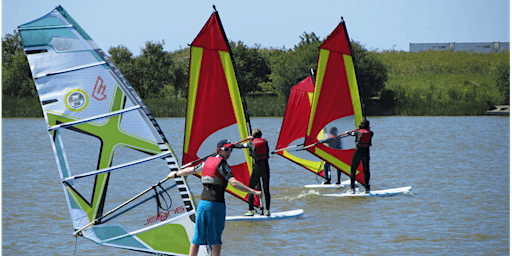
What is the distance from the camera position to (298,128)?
1380cm

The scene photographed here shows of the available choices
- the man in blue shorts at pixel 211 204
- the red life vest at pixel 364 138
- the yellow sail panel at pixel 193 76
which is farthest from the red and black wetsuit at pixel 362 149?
the man in blue shorts at pixel 211 204

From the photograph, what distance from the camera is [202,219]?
19.1 feet

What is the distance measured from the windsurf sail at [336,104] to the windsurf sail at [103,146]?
6.63 meters

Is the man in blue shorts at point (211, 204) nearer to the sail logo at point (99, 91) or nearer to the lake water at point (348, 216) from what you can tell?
the sail logo at point (99, 91)

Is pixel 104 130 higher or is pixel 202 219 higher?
pixel 104 130

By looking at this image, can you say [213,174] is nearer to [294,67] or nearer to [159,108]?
[159,108]

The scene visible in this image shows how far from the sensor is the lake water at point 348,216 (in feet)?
26.2

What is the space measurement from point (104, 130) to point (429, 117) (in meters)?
45.7

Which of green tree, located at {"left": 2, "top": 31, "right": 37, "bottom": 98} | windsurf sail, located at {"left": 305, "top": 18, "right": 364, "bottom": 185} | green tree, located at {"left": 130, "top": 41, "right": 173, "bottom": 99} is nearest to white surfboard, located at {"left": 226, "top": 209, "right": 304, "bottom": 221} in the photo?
windsurf sail, located at {"left": 305, "top": 18, "right": 364, "bottom": 185}

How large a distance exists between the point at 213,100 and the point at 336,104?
3.73 metres

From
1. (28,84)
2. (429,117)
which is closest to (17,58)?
(28,84)

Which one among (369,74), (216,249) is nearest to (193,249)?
(216,249)

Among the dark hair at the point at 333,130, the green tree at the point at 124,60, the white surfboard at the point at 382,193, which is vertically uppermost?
the green tree at the point at 124,60

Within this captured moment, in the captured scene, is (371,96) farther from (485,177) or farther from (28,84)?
(485,177)
